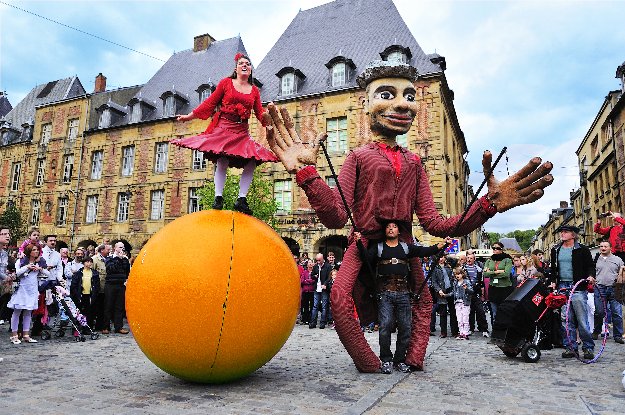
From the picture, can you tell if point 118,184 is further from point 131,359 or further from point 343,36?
point 131,359

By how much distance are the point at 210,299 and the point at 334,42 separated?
24.3 meters

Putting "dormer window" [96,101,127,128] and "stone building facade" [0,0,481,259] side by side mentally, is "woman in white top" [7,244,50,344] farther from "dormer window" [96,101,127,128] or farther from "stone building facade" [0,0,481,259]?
"dormer window" [96,101,127,128]

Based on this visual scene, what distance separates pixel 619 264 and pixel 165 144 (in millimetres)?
25331

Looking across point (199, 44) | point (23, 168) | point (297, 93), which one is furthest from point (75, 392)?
point (23, 168)

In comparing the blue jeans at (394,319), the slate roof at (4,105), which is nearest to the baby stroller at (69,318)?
the blue jeans at (394,319)

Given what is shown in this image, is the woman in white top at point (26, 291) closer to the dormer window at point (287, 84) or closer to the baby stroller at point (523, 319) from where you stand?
the baby stroller at point (523, 319)

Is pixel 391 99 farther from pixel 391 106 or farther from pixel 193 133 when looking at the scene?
pixel 193 133

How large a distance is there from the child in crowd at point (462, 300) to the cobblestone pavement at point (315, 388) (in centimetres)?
311

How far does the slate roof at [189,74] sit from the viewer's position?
28.8 m

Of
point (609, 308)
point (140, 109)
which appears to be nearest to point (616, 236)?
point (609, 308)

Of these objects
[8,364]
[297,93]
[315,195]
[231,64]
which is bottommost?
[8,364]

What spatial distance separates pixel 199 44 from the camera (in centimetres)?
3133

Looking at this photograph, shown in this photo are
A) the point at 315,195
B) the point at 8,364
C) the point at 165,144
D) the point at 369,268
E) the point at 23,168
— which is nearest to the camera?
the point at 315,195

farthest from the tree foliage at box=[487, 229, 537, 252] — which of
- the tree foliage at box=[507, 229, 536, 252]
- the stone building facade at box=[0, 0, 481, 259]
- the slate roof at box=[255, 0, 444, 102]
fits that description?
the slate roof at box=[255, 0, 444, 102]
